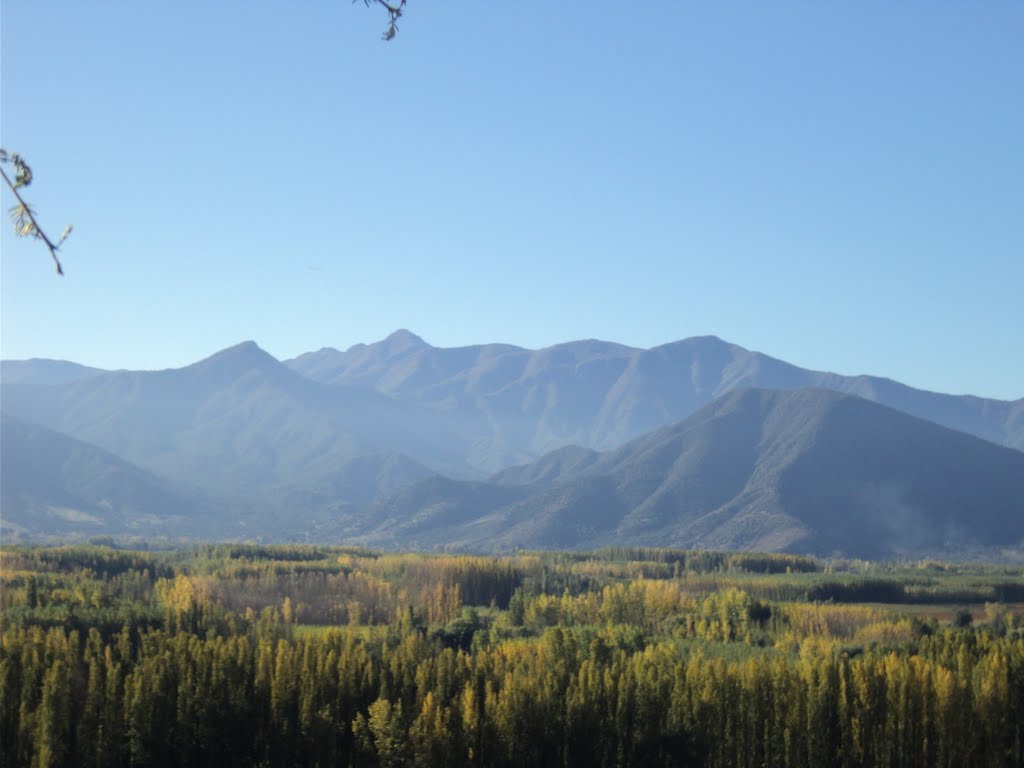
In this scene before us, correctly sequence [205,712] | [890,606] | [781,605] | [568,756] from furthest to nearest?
[890,606] < [781,605] < [568,756] < [205,712]

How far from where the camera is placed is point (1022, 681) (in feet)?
332

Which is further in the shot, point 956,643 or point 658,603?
point 658,603

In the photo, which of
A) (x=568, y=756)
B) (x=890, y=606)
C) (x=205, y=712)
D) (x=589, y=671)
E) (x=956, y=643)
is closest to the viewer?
(x=205, y=712)

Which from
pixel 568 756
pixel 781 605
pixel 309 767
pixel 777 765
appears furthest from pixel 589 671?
pixel 781 605

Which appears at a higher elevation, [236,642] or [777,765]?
[236,642]

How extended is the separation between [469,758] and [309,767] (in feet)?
33.8

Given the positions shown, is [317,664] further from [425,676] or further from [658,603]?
[658,603]

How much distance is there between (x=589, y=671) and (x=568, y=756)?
874 cm

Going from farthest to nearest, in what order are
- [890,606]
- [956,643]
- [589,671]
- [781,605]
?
[890,606]
[781,605]
[956,643]
[589,671]

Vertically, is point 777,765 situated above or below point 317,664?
below

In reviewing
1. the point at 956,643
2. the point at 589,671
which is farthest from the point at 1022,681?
the point at 589,671

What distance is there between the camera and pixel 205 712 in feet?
274

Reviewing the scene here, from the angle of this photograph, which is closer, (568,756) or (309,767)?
(309,767)

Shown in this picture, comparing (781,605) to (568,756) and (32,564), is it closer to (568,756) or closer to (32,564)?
(568,756)
